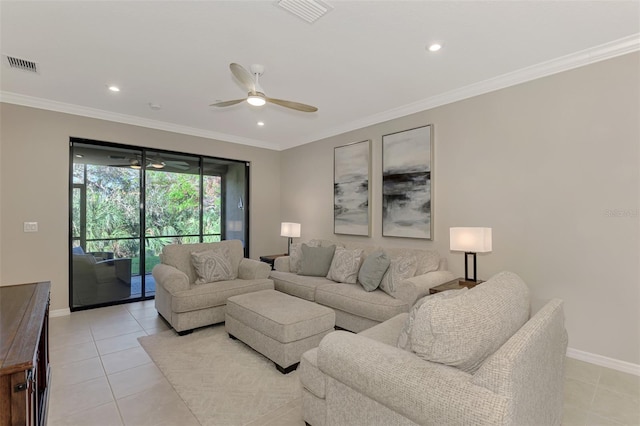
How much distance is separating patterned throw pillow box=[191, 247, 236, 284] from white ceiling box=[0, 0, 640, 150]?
1.95 m

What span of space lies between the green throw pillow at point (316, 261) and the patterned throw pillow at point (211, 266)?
3.23ft

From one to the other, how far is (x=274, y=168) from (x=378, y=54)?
3.84m

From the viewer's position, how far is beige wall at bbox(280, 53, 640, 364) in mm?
2572

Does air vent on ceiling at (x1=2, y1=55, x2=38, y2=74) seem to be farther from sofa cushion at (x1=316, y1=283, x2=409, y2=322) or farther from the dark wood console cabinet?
sofa cushion at (x1=316, y1=283, x2=409, y2=322)

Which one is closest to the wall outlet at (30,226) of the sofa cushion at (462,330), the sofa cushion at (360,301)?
the sofa cushion at (360,301)

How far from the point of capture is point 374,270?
11.5ft

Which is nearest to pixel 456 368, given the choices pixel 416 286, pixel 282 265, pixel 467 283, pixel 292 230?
pixel 416 286

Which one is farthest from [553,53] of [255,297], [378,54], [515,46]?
[255,297]

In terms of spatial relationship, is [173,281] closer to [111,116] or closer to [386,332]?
[386,332]

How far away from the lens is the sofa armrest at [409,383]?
1.10m

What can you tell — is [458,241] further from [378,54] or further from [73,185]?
[73,185]

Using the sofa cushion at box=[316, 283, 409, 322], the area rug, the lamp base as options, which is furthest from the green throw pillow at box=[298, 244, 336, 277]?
the lamp base

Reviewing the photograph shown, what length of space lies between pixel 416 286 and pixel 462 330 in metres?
1.80

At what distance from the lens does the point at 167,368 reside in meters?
2.67
